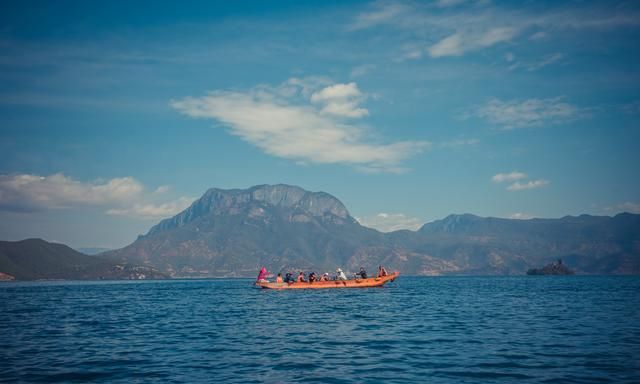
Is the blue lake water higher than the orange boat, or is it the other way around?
the blue lake water

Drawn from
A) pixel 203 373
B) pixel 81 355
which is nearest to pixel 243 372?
pixel 203 373

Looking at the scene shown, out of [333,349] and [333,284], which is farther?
[333,284]

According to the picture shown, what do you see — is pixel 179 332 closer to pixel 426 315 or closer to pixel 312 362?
pixel 312 362

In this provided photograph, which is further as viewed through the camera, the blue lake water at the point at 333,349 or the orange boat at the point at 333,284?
the orange boat at the point at 333,284

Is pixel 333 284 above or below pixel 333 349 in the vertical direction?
below

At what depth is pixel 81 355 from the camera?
25.9 m

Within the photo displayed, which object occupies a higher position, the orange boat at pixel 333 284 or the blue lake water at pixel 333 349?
the blue lake water at pixel 333 349

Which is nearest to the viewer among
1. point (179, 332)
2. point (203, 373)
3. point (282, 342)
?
point (203, 373)

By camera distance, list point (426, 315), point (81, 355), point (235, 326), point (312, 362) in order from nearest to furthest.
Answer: point (312, 362) < point (81, 355) < point (235, 326) < point (426, 315)

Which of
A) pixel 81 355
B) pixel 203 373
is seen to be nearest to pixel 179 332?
pixel 81 355

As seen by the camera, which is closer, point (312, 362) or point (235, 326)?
point (312, 362)

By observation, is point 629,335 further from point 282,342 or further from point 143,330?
point 143,330

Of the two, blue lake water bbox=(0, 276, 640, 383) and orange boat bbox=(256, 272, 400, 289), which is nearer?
blue lake water bbox=(0, 276, 640, 383)

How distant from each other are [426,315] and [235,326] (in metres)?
17.9
